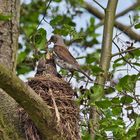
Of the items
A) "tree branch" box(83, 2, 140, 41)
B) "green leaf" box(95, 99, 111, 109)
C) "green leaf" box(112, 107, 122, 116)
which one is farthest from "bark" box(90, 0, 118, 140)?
"tree branch" box(83, 2, 140, 41)

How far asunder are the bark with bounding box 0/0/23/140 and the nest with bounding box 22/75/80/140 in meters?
0.08

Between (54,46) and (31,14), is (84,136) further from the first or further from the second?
(31,14)

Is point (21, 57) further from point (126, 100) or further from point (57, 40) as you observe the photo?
point (126, 100)

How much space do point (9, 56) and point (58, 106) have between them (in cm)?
55

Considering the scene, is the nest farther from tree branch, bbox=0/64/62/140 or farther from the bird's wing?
the bird's wing

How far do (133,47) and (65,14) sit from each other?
51.1 inches

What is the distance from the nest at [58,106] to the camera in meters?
3.48

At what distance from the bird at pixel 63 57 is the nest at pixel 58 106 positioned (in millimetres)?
417

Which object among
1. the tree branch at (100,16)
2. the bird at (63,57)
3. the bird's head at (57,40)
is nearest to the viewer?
the bird at (63,57)

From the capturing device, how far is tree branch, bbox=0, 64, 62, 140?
2.99m

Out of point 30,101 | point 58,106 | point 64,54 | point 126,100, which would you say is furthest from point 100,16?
point 30,101

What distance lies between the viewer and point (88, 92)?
13.0 feet

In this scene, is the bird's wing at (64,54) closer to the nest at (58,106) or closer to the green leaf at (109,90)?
the green leaf at (109,90)

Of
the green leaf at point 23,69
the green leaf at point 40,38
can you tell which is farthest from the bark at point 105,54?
the green leaf at point 23,69
